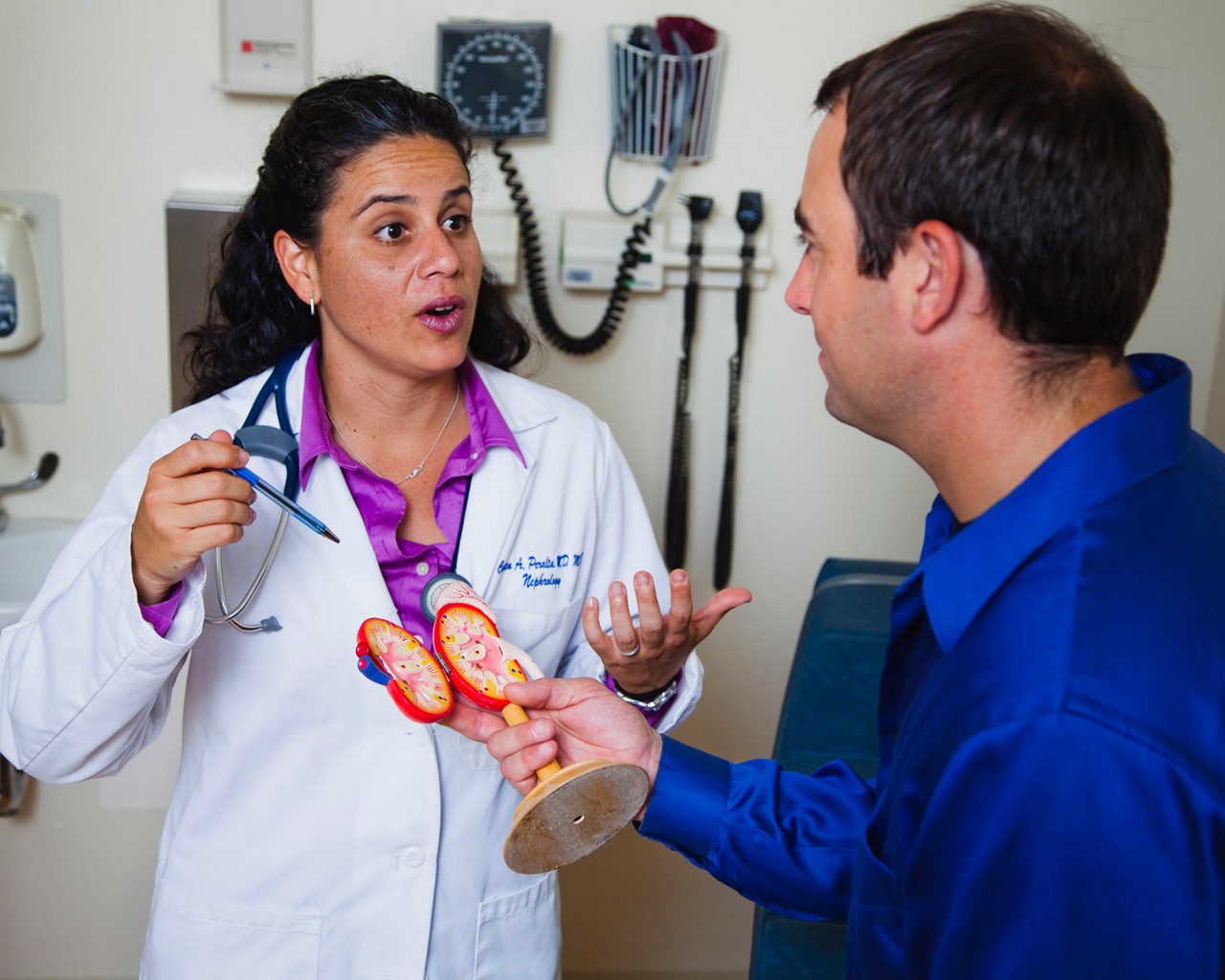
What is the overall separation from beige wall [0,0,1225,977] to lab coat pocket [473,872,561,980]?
1.03m

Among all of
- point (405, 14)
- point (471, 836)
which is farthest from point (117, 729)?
point (405, 14)

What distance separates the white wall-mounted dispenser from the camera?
212cm

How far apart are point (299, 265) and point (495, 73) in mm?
736

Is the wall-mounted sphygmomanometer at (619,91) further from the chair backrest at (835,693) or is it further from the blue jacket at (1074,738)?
the blue jacket at (1074,738)

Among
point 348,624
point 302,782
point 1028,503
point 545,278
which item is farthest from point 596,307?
point 1028,503

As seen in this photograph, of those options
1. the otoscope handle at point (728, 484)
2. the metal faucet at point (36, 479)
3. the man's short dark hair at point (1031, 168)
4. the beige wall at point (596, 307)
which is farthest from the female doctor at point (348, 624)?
the metal faucet at point (36, 479)

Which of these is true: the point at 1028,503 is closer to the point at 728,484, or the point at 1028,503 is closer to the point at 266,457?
the point at 266,457

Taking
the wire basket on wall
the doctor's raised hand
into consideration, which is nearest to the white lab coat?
the doctor's raised hand

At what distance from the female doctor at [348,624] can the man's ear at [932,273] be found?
0.50m

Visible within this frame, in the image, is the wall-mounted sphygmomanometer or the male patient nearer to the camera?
the male patient

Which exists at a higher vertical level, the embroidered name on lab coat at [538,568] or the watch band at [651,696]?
the embroidered name on lab coat at [538,568]

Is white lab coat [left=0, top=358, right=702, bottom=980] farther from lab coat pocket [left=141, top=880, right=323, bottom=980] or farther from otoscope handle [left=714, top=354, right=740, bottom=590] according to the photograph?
otoscope handle [left=714, top=354, right=740, bottom=590]

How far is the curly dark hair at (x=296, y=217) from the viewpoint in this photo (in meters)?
1.54

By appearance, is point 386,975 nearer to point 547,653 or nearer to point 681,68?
point 547,653
